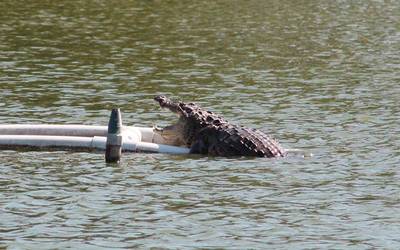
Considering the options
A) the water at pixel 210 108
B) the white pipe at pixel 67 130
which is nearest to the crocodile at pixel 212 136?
the white pipe at pixel 67 130

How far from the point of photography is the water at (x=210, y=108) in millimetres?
23875

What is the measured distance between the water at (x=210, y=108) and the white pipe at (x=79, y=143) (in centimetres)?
27

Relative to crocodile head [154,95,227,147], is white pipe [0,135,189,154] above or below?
below

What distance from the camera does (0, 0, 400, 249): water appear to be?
23.9 m

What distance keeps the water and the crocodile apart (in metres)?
0.52

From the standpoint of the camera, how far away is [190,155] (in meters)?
30.3

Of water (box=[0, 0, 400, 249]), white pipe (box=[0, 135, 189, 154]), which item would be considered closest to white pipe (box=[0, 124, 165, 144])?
white pipe (box=[0, 135, 189, 154])

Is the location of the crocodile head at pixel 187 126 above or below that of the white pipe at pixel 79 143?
above

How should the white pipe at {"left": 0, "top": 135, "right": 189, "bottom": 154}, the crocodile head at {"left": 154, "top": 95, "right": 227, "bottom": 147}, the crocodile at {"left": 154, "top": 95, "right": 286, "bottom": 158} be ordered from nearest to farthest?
the crocodile at {"left": 154, "top": 95, "right": 286, "bottom": 158} < the white pipe at {"left": 0, "top": 135, "right": 189, "bottom": 154} < the crocodile head at {"left": 154, "top": 95, "right": 227, "bottom": 147}

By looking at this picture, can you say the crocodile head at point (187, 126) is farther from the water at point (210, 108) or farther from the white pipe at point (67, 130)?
the water at point (210, 108)

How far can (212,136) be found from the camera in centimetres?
3039

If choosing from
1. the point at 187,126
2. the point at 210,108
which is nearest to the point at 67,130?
the point at 187,126

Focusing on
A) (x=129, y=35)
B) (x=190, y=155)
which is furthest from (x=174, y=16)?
(x=190, y=155)

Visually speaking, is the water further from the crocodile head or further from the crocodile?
the crocodile head
